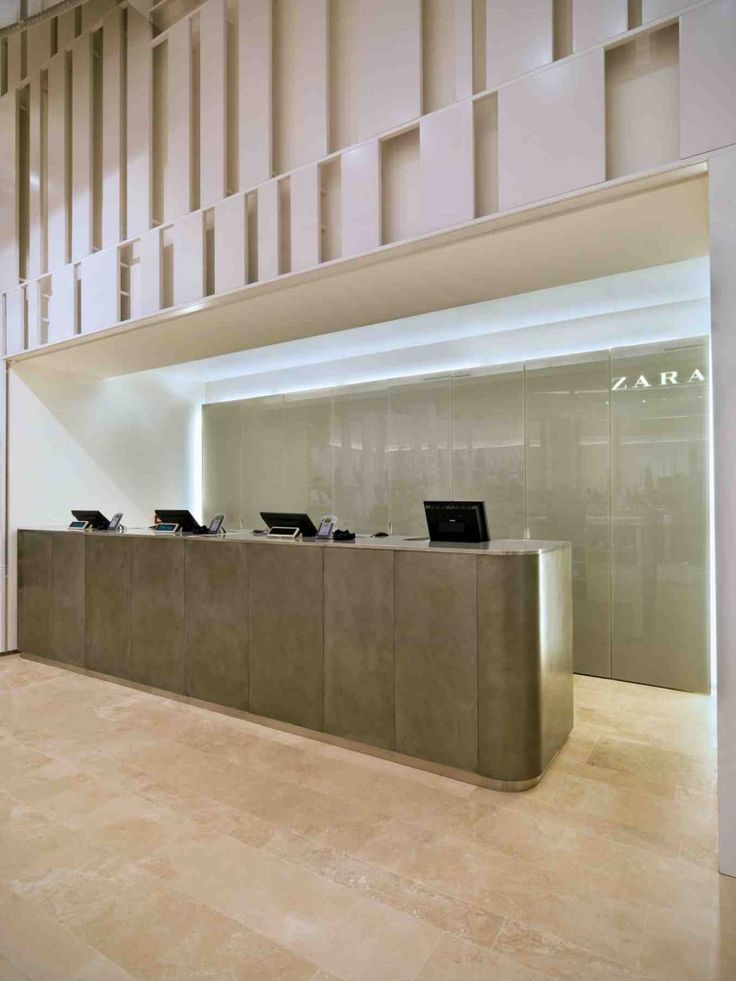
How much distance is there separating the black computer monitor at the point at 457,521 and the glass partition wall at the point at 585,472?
2068mm

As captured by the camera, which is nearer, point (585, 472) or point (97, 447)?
point (585, 472)

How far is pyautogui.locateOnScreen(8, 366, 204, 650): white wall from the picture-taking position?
647cm

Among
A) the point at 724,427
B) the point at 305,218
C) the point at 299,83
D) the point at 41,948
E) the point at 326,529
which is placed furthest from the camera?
the point at 326,529

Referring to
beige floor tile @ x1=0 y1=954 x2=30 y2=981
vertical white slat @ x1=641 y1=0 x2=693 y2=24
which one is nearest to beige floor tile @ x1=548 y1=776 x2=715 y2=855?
beige floor tile @ x1=0 y1=954 x2=30 y2=981

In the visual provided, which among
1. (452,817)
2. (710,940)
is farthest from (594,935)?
(452,817)

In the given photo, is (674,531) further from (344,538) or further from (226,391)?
(226,391)

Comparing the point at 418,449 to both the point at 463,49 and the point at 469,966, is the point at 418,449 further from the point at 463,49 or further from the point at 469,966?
the point at 469,966

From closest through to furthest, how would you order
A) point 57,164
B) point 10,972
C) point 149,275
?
1. point 10,972
2. point 149,275
3. point 57,164

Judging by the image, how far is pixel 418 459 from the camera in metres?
6.81

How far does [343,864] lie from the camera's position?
262cm

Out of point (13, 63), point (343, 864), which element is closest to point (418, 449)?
point (343, 864)

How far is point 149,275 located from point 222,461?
3.78 m

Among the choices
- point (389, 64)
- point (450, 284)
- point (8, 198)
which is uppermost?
point (8, 198)

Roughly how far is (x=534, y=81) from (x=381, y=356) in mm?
4136
